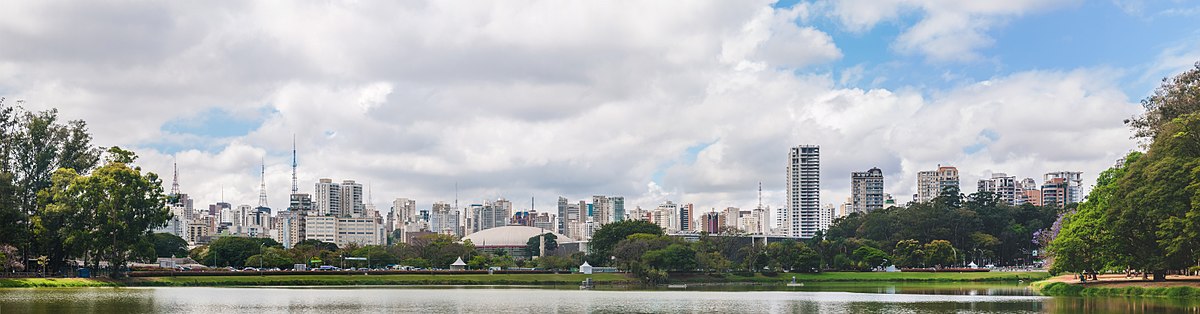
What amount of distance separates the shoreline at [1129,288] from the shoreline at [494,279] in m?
28.6

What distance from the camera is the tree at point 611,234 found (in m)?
116

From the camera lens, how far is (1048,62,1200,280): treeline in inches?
1946

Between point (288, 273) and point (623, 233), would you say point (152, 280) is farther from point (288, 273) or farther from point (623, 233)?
point (623, 233)

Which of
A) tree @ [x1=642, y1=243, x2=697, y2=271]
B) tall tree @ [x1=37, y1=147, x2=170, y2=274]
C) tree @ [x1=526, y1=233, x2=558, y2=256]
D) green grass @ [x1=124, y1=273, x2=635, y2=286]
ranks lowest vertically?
tree @ [x1=526, y1=233, x2=558, y2=256]

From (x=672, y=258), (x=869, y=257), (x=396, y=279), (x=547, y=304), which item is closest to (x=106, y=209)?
(x=396, y=279)

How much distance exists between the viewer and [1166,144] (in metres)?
51.6

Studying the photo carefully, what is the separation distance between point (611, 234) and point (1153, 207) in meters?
71.4

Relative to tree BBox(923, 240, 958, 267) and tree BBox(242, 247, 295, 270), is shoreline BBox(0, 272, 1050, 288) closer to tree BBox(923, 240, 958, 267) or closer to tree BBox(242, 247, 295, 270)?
tree BBox(923, 240, 958, 267)

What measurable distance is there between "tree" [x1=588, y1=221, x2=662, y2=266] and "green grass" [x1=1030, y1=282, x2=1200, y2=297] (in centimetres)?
5631

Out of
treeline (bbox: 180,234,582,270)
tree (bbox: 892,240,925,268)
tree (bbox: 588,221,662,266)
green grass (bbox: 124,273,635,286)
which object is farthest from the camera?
tree (bbox: 588,221,662,266)

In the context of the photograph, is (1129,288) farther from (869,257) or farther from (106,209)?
(106,209)

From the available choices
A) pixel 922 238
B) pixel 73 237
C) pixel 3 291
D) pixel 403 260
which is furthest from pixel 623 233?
pixel 3 291

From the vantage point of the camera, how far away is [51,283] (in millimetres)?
65812

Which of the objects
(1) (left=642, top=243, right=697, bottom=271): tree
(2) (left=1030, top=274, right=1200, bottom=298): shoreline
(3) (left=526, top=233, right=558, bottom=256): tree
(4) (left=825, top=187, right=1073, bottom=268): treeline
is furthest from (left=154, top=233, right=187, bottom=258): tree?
(2) (left=1030, top=274, right=1200, bottom=298): shoreline
